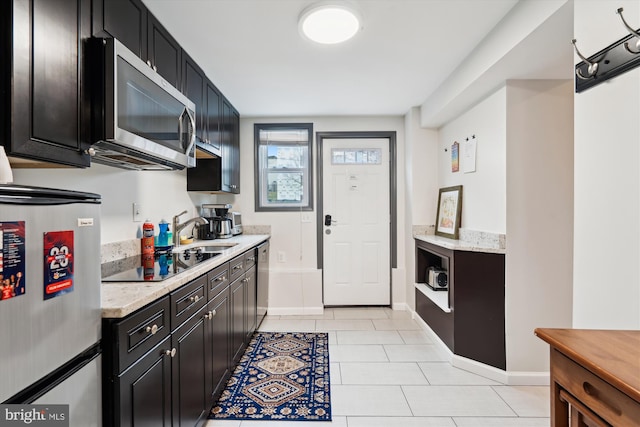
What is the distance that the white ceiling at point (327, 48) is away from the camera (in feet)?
6.04

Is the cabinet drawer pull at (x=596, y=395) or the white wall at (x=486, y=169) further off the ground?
the white wall at (x=486, y=169)

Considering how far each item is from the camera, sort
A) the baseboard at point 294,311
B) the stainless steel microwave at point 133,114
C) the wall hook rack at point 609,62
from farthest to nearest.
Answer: the baseboard at point 294,311 → the stainless steel microwave at point 133,114 → the wall hook rack at point 609,62

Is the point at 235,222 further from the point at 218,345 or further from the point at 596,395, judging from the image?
the point at 596,395

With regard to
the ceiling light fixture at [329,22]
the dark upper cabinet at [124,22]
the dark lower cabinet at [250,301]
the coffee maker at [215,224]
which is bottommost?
the dark lower cabinet at [250,301]

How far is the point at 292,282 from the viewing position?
3.99 metres

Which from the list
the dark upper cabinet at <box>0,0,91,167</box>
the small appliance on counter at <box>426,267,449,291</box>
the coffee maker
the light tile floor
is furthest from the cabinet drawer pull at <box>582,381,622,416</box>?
the coffee maker

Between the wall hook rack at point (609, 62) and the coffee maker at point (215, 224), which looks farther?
the coffee maker at point (215, 224)

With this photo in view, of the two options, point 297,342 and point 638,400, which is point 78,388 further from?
point 297,342

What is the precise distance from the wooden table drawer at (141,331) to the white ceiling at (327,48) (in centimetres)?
161

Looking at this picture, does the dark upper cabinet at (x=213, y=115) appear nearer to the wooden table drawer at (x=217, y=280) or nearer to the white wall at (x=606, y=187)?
the wooden table drawer at (x=217, y=280)

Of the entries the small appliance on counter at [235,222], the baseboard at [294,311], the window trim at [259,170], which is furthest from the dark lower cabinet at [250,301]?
the window trim at [259,170]

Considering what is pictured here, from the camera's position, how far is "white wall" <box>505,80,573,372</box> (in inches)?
90.1

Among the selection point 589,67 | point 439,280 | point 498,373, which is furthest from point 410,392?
point 589,67

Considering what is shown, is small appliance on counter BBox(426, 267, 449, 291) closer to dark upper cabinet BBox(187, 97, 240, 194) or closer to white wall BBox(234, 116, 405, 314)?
white wall BBox(234, 116, 405, 314)
